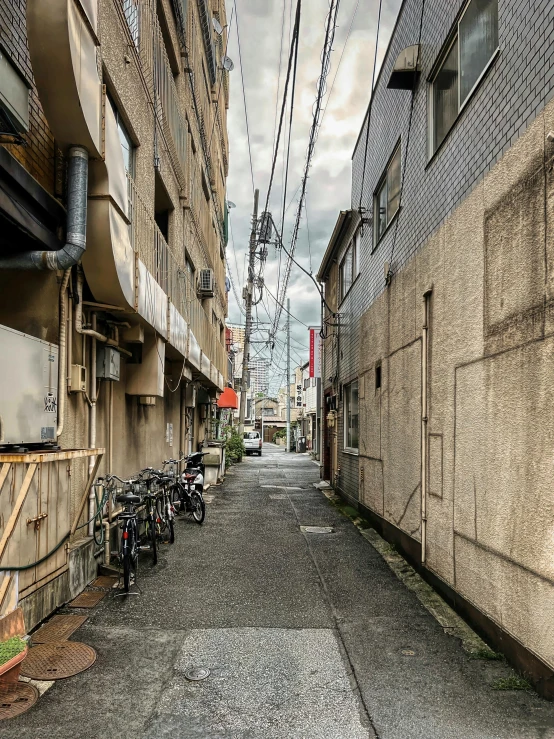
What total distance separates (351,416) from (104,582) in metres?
8.20

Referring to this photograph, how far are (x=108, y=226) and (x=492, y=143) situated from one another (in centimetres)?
373

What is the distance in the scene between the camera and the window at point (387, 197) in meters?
9.18

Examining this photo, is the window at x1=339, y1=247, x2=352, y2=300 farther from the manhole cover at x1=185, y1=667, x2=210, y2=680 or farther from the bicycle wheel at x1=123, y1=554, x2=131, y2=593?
the manhole cover at x1=185, y1=667, x2=210, y2=680

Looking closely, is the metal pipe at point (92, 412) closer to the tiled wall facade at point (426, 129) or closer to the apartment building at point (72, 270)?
the apartment building at point (72, 270)

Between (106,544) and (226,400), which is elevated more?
(226,400)

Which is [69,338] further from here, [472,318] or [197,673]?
[472,318]

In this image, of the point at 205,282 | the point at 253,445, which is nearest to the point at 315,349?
the point at 205,282

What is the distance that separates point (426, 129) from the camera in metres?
7.30

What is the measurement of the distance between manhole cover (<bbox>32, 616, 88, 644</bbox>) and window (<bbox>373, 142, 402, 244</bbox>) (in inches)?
291

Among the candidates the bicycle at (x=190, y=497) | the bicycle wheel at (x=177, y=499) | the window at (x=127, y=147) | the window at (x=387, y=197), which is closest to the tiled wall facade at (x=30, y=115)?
the window at (x=127, y=147)

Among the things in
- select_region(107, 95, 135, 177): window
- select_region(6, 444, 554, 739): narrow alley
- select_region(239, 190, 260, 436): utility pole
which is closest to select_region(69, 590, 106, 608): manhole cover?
select_region(6, 444, 554, 739): narrow alley

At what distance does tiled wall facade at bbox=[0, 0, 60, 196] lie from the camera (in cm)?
439

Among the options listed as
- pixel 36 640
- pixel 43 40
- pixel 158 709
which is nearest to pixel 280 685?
pixel 158 709

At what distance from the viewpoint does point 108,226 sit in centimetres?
542
